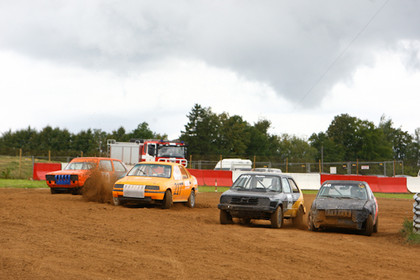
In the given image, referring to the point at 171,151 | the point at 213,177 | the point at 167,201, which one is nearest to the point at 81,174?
the point at 167,201

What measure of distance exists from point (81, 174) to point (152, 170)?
4.48m

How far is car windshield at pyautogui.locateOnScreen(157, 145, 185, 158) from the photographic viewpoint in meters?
32.9

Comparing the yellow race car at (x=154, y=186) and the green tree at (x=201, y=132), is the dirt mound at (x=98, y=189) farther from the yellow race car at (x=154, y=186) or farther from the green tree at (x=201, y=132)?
the green tree at (x=201, y=132)

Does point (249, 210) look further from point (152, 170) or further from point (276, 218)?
point (152, 170)

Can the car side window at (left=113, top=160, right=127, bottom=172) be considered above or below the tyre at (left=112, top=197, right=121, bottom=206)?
above

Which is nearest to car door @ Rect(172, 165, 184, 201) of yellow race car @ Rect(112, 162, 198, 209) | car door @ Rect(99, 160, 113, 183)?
yellow race car @ Rect(112, 162, 198, 209)

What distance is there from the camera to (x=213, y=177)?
1379 inches

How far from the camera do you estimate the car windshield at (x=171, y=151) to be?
1294 inches

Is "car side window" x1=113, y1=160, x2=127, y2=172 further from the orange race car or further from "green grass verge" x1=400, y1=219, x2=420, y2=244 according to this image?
"green grass verge" x1=400, y1=219, x2=420, y2=244

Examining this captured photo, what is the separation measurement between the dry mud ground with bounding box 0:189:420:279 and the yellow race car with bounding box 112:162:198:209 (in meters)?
2.62

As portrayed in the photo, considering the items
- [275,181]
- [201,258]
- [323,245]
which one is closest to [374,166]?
[275,181]

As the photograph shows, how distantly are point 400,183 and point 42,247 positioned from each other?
29.2 m

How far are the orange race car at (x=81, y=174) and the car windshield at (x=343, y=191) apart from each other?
29.3 feet

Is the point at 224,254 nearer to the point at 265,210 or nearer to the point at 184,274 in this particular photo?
the point at 184,274
